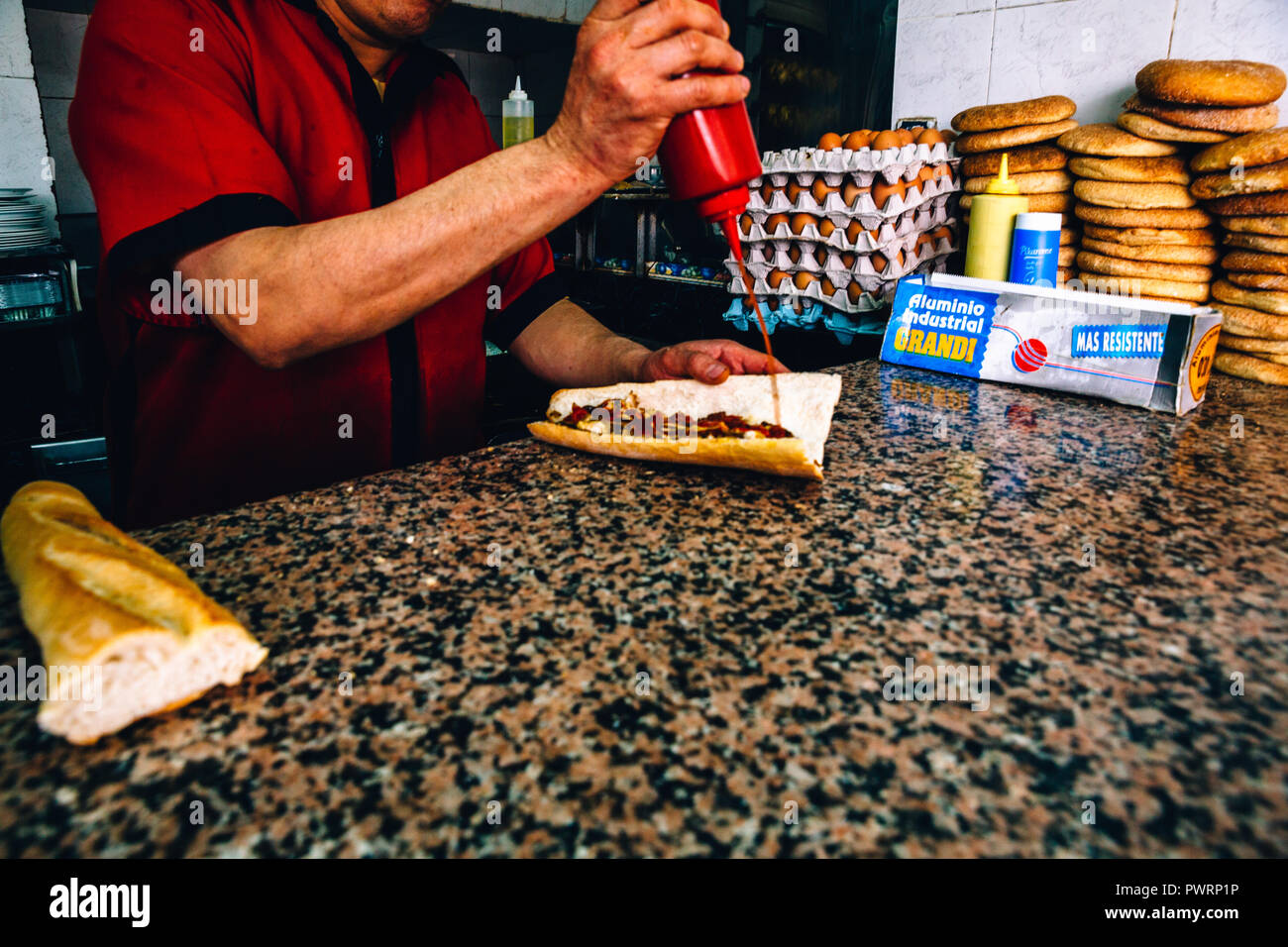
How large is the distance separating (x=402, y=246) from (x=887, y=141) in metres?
1.36

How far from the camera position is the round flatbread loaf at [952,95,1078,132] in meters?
1.70

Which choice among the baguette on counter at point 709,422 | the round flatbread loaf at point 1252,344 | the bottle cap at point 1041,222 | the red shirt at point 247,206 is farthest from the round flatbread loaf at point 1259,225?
the red shirt at point 247,206

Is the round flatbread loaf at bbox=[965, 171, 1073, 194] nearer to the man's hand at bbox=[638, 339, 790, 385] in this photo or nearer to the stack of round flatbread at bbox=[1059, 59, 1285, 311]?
the stack of round flatbread at bbox=[1059, 59, 1285, 311]

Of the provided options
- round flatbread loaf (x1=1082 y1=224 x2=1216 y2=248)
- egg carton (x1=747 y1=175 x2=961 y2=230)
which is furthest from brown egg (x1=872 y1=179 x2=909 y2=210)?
round flatbread loaf (x1=1082 y1=224 x2=1216 y2=248)

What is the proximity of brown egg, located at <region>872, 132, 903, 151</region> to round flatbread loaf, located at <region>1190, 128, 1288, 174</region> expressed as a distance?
0.62 m

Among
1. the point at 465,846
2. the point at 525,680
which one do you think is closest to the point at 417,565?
the point at 525,680

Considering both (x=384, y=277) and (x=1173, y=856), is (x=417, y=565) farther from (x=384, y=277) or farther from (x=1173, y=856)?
(x=1173, y=856)

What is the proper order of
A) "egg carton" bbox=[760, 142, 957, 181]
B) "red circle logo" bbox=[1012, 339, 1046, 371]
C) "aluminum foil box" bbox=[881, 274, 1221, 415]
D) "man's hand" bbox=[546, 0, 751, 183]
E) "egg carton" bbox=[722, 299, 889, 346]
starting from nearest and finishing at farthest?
"man's hand" bbox=[546, 0, 751, 183], "aluminum foil box" bbox=[881, 274, 1221, 415], "red circle logo" bbox=[1012, 339, 1046, 371], "egg carton" bbox=[760, 142, 957, 181], "egg carton" bbox=[722, 299, 889, 346]

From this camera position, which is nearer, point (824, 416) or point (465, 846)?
point (465, 846)

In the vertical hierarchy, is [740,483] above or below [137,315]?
below

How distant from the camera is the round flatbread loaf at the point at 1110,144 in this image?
158cm
